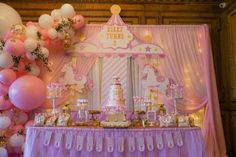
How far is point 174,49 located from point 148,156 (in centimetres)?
209

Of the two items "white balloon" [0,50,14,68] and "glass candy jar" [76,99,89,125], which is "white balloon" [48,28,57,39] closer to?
"white balloon" [0,50,14,68]

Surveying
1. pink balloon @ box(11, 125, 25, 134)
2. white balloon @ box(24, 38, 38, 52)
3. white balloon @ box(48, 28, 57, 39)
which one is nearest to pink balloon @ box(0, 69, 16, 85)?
white balloon @ box(24, 38, 38, 52)

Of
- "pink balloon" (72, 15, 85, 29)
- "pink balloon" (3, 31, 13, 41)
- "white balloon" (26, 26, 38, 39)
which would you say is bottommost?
"pink balloon" (3, 31, 13, 41)

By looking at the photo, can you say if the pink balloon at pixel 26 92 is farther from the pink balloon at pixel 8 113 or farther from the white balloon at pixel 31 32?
the white balloon at pixel 31 32

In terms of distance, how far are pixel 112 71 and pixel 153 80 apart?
27.3 inches

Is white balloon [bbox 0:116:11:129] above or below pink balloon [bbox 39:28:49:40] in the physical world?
below

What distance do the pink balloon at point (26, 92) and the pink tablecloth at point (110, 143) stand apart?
0.72 meters

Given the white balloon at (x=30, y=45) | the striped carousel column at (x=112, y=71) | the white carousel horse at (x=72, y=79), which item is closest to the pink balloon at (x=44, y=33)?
the white balloon at (x=30, y=45)

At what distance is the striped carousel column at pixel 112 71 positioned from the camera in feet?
13.7

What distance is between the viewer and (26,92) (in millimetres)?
3420

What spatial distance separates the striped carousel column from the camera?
417 centimetres

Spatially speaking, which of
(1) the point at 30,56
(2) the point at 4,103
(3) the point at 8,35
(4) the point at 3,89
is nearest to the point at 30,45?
(1) the point at 30,56

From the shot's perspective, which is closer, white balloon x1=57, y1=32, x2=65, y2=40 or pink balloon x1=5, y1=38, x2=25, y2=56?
pink balloon x1=5, y1=38, x2=25, y2=56

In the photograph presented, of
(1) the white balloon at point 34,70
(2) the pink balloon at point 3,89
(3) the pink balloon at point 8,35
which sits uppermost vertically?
(3) the pink balloon at point 8,35
